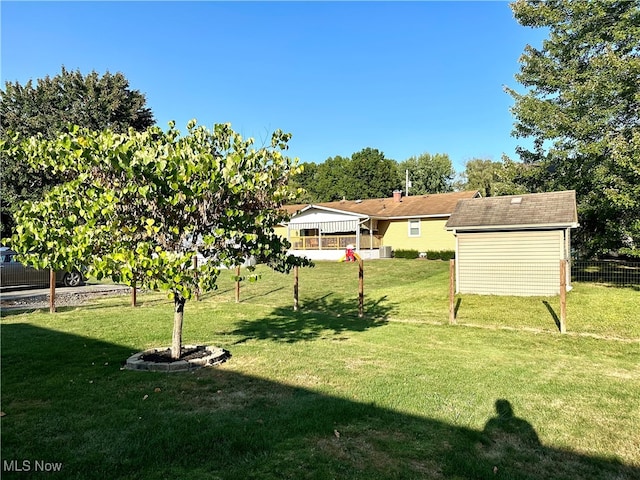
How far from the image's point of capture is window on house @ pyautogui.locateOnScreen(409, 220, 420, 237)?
2789 cm

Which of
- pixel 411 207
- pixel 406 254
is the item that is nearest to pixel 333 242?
pixel 406 254

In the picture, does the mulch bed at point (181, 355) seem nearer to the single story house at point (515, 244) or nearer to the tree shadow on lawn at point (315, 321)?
the tree shadow on lawn at point (315, 321)

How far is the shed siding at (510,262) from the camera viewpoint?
42.3 feet

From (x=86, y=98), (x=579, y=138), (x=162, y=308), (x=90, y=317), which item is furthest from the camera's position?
(x=86, y=98)

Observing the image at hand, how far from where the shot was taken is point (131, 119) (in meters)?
32.2

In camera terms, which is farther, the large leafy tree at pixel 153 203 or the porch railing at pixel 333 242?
the porch railing at pixel 333 242

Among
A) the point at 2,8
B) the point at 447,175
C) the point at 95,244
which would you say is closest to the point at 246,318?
the point at 95,244

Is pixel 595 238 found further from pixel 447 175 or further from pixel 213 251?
pixel 447 175

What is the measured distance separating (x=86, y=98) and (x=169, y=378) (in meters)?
33.7

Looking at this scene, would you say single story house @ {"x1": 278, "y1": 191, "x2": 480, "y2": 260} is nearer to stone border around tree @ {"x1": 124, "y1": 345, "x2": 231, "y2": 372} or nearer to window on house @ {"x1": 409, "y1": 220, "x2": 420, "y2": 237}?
window on house @ {"x1": 409, "y1": 220, "x2": 420, "y2": 237}

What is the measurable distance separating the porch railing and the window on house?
225 centimetres

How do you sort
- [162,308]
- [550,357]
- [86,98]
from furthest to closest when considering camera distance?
1. [86,98]
2. [162,308]
3. [550,357]

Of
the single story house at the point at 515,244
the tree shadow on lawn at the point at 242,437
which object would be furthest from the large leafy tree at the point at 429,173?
the tree shadow on lawn at the point at 242,437

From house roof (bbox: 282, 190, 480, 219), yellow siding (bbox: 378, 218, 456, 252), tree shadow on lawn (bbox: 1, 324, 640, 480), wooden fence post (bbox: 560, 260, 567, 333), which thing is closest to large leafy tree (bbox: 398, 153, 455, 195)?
house roof (bbox: 282, 190, 480, 219)
